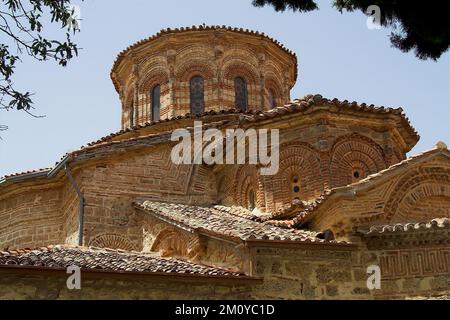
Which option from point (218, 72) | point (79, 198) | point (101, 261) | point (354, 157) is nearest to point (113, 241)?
point (79, 198)

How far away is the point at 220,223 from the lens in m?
11.0

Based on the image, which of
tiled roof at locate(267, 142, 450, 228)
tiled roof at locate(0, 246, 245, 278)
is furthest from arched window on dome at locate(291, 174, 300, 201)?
tiled roof at locate(0, 246, 245, 278)

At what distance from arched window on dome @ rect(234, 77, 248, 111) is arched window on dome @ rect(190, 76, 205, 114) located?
829mm

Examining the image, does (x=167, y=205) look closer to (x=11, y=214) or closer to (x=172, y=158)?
(x=172, y=158)

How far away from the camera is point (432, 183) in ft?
35.8

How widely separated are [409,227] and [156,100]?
9433mm

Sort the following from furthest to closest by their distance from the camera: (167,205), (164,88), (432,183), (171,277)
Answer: (164,88)
(167,205)
(432,183)
(171,277)

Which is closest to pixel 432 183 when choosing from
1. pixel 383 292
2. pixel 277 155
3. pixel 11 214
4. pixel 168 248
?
pixel 383 292

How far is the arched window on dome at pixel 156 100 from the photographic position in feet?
58.3

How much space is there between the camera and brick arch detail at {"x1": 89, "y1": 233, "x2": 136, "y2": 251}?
1248 centimetres

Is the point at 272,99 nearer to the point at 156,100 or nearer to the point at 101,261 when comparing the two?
the point at 156,100

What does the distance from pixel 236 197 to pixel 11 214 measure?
462 cm

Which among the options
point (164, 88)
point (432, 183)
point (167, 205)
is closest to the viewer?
point (432, 183)

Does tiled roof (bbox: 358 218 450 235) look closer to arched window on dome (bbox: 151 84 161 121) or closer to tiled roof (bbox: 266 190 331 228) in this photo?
tiled roof (bbox: 266 190 331 228)
